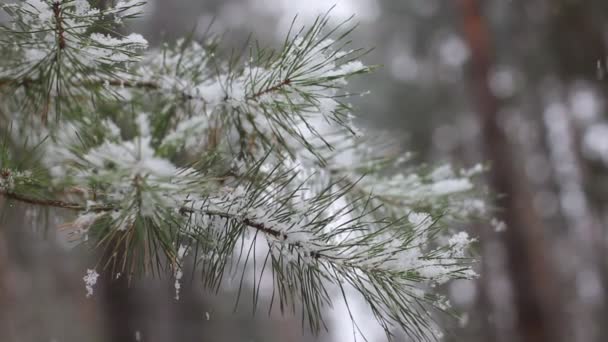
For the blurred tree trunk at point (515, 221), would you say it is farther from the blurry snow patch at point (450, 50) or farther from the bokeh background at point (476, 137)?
the blurry snow patch at point (450, 50)

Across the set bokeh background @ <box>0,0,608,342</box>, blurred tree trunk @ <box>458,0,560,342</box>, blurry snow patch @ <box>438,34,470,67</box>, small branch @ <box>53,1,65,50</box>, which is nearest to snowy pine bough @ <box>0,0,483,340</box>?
→ small branch @ <box>53,1,65,50</box>

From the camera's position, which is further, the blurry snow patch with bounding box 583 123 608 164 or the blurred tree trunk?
the blurry snow patch with bounding box 583 123 608 164

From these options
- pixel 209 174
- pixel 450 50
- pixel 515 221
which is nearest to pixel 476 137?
pixel 450 50

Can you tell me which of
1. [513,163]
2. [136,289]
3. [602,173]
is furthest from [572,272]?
[136,289]

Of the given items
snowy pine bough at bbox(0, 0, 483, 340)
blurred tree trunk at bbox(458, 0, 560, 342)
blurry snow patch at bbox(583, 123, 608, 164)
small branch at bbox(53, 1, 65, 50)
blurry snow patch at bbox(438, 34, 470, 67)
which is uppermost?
blurry snow patch at bbox(438, 34, 470, 67)

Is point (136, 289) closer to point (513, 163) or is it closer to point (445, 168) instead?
point (513, 163)

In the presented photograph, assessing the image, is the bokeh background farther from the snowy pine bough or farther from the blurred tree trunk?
the snowy pine bough

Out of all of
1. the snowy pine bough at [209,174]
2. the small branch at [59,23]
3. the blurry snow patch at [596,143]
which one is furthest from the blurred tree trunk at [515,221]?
the blurry snow patch at [596,143]
